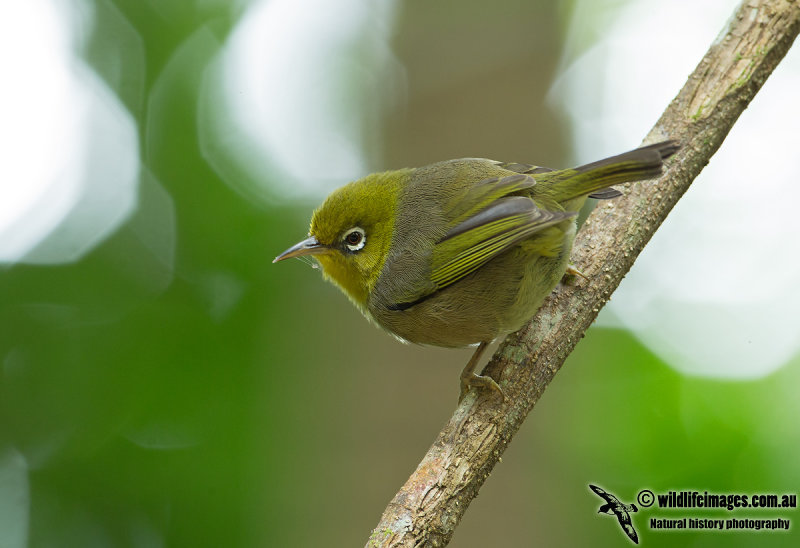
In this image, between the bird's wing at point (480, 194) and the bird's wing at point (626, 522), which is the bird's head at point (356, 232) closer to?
the bird's wing at point (480, 194)

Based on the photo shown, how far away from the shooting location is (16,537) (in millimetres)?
8062

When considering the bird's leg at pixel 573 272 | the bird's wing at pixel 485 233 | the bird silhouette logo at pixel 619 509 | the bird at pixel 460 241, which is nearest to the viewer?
the bird's wing at pixel 485 233

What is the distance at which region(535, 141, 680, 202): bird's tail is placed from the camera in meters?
3.52

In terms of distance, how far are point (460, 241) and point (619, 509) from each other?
290 cm

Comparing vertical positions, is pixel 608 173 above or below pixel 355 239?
above

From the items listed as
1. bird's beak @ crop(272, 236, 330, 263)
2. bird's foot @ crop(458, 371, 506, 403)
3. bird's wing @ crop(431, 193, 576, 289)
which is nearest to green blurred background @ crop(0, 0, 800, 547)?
bird's beak @ crop(272, 236, 330, 263)

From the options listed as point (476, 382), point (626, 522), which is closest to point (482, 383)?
point (476, 382)

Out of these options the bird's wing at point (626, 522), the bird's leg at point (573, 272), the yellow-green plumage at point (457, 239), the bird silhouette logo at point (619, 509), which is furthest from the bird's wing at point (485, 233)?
the bird's wing at point (626, 522)

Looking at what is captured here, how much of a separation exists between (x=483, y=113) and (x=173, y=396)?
4.93 m

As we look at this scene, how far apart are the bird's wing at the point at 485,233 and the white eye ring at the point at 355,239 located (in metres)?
0.61

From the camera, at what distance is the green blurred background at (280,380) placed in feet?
19.9

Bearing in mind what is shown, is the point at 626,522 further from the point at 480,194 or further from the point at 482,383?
the point at 480,194

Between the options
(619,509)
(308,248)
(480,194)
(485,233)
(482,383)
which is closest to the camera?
(482,383)

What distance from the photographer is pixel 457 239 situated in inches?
160
